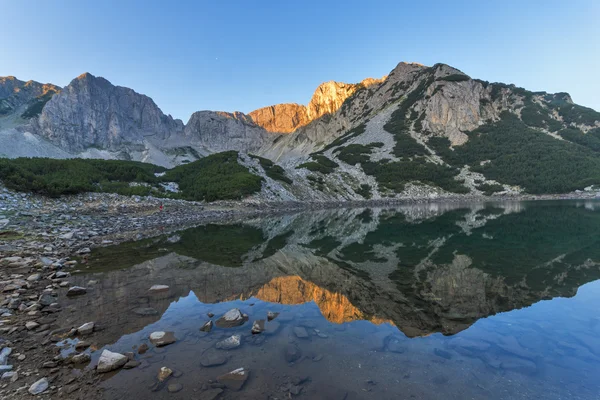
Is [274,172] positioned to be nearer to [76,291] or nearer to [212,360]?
[76,291]

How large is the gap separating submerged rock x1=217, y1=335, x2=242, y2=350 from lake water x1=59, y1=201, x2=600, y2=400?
152mm

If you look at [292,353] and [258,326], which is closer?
[292,353]

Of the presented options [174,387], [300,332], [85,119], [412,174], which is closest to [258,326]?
[300,332]

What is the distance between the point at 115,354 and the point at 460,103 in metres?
148

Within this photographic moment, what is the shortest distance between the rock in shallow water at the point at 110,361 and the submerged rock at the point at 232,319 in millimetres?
2606

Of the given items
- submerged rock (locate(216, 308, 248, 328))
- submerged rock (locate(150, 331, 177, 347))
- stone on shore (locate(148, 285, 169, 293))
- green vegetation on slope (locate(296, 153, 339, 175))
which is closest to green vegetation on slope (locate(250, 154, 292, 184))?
green vegetation on slope (locate(296, 153, 339, 175))

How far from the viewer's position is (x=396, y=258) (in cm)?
1672

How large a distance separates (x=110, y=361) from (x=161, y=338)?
1.38 meters

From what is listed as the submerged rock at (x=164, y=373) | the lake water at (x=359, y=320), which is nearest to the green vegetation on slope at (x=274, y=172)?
the lake water at (x=359, y=320)

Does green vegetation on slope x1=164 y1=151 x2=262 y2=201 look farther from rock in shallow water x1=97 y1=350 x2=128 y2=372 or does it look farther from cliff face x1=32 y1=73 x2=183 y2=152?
cliff face x1=32 y1=73 x2=183 y2=152

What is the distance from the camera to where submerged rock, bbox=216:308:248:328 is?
8180mm

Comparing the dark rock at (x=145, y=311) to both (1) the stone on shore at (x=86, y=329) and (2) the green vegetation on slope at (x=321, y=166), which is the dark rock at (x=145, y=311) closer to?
(1) the stone on shore at (x=86, y=329)

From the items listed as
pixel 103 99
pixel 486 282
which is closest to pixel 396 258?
pixel 486 282

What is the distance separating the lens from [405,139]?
117375 mm
